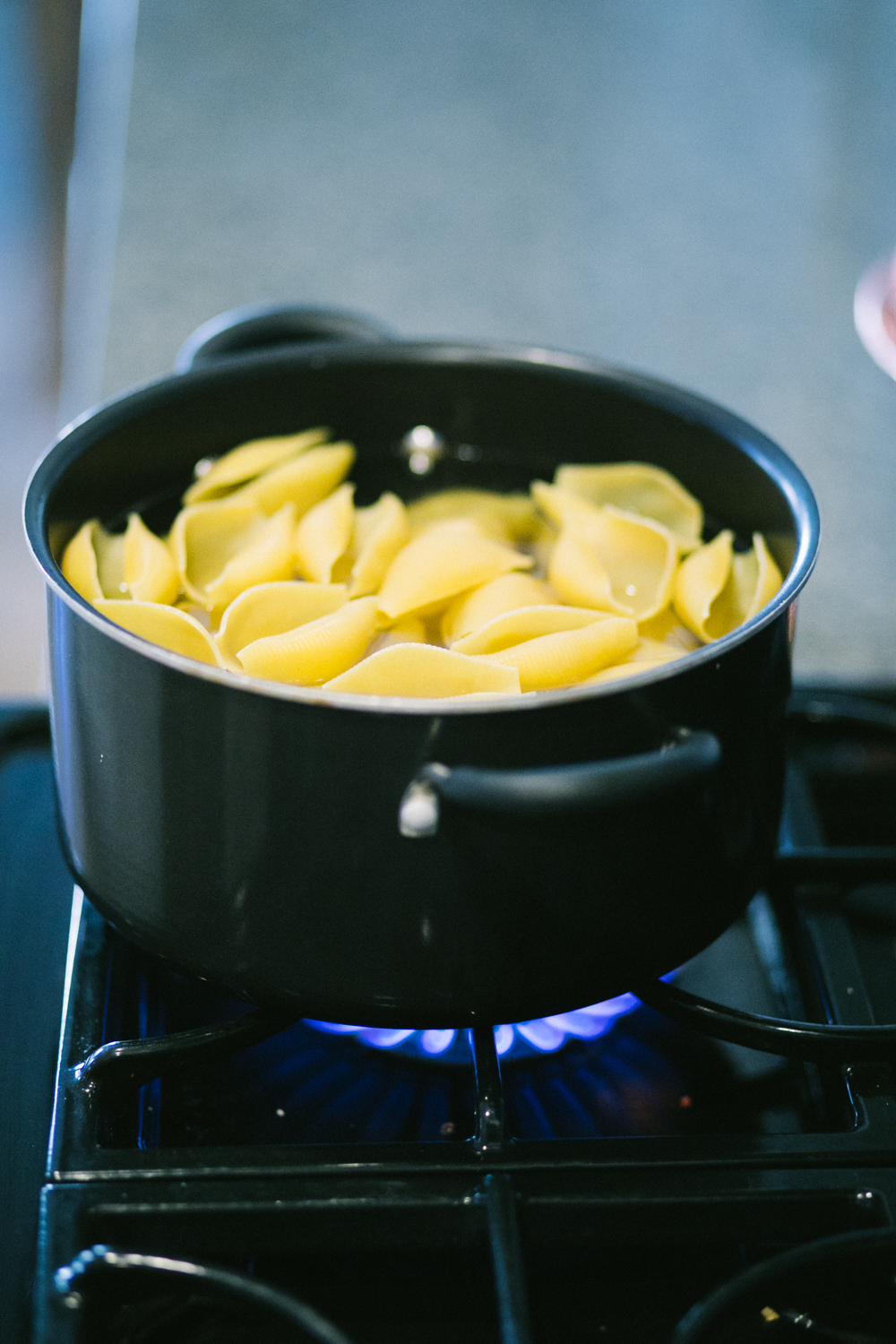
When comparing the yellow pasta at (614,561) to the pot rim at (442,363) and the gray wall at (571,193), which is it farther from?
the gray wall at (571,193)

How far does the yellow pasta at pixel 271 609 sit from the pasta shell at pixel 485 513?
13 centimetres

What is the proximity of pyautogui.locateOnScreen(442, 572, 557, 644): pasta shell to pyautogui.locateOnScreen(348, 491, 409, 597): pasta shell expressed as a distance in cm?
5

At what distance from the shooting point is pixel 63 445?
25.3 inches

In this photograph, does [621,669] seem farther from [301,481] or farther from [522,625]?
[301,481]

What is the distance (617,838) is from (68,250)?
2.51 meters

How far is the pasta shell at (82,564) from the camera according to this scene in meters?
0.68

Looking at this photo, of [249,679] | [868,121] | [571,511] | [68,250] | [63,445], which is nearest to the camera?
[249,679]

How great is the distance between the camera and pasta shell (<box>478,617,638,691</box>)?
0.61 m

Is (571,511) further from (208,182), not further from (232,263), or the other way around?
(208,182)

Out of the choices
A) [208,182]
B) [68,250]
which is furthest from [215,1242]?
[68,250]

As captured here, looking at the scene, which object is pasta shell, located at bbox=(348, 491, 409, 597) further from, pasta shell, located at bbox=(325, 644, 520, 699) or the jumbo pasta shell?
pasta shell, located at bbox=(325, 644, 520, 699)

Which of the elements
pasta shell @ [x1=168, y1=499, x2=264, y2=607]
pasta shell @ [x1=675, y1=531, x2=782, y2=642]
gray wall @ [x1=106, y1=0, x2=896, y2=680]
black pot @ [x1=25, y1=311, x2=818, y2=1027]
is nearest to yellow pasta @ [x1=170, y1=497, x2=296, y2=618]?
pasta shell @ [x1=168, y1=499, x2=264, y2=607]

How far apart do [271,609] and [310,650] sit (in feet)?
0.21

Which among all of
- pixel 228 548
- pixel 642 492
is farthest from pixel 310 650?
pixel 642 492
